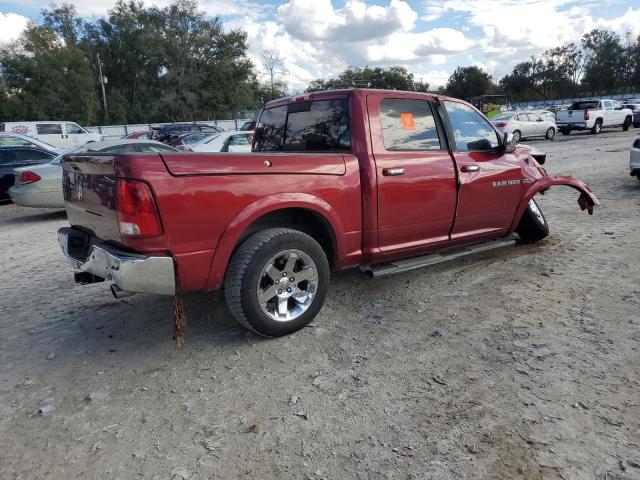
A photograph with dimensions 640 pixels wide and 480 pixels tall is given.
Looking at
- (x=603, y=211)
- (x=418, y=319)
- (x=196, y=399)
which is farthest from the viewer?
(x=603, y=211)

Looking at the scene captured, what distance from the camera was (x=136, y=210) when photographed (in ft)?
9.54

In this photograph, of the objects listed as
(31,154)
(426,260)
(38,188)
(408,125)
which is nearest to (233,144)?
(31,154)

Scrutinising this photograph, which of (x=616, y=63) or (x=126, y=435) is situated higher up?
(x=616, y=63)

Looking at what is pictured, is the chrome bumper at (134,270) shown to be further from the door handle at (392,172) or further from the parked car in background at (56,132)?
the parked car in background at (56,132)

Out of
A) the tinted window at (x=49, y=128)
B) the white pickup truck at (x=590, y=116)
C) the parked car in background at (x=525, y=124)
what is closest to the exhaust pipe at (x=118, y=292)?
the parked car in background at (x=525, y=124)

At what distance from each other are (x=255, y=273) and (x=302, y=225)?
746 mm

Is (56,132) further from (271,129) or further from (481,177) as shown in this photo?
(481,177)

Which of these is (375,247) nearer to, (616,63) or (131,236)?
→ (131,236)

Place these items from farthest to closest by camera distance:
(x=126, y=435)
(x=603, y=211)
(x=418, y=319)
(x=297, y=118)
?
(x=603, y=211) → (x=297, y=118) → (x=418, y=319) → (x=126, y=435)

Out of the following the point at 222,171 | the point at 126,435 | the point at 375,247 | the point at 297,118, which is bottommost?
the point at 126,435

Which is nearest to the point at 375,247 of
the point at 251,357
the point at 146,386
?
the point at 251,357

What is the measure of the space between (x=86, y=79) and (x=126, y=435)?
57282 millimetres

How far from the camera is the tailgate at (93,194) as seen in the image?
307 centimetres

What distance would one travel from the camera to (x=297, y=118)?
177 inches
